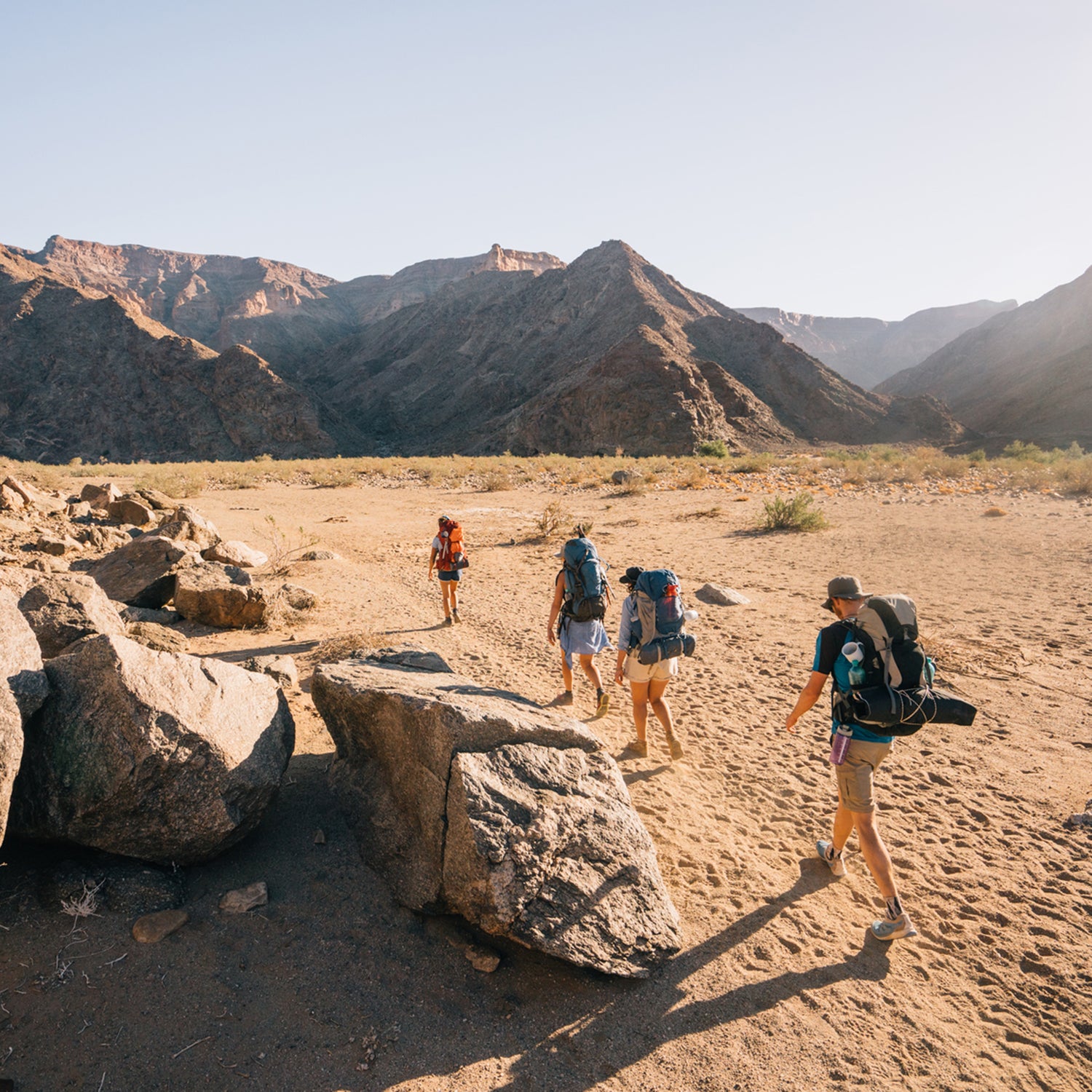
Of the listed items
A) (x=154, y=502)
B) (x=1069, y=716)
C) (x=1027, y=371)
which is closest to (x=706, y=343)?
(x=1027, y=371)

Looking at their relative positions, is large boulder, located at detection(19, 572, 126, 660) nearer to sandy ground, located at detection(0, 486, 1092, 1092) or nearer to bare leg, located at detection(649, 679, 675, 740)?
sandy ground, located at detection(0, 486, 1092, 1092)

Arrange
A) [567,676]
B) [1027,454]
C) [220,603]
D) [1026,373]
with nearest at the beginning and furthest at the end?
1. [567,676]
2. [220,603]
3. [1027,454]
4. [1026,373]

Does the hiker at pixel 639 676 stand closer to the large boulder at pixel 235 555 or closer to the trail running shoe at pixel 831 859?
the trail running shoe at pixel 831 859

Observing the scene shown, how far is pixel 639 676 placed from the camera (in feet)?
15.6

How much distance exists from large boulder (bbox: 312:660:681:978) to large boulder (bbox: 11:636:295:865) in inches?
29.5

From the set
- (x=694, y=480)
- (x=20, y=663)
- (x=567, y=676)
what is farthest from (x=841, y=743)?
(x=694, y=480)

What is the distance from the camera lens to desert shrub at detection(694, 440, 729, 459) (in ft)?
116

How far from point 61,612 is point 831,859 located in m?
5.74

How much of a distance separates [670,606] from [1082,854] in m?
3.19

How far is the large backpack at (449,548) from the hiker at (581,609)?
8.37 feet

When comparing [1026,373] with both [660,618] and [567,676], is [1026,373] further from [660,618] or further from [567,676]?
[660,618]

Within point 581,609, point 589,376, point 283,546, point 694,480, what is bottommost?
point 283,546

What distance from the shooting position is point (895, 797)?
477 centimetres

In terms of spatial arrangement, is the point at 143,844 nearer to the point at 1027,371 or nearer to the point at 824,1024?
the point at 824,1024
